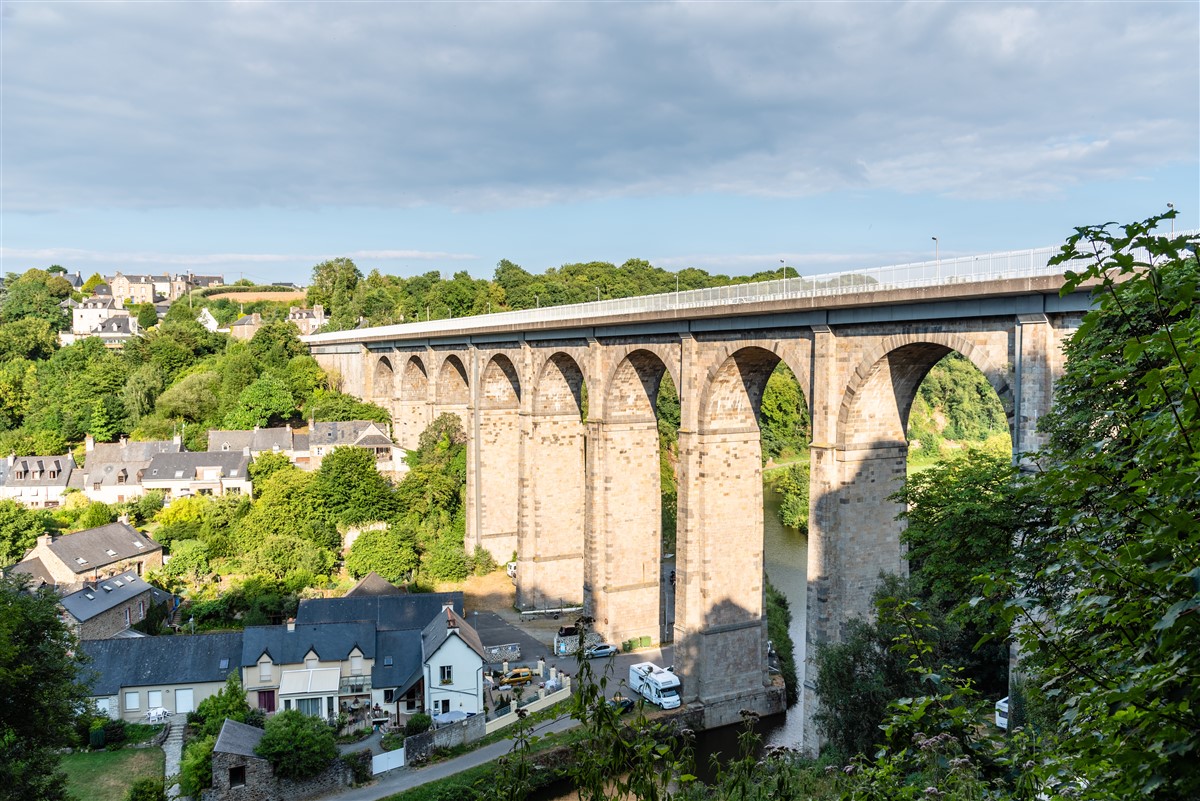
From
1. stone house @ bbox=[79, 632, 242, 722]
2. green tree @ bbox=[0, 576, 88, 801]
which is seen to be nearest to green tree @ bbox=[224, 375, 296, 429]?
stone house @ bbox=[79, 632, 242, 722]

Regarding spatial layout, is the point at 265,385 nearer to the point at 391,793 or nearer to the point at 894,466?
the point at 391,793

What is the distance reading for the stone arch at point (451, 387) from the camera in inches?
1957

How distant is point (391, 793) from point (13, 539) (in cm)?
2927

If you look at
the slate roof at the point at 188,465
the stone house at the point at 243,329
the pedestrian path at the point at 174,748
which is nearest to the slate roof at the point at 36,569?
the slate roof at the point at 188,465

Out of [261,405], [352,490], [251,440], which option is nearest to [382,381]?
[261,405]

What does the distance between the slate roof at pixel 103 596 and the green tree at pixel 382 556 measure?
28.4ft

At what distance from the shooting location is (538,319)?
35.4 metres

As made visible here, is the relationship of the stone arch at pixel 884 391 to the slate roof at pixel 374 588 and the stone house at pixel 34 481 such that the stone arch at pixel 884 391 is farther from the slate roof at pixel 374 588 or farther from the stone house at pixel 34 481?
the stone house at pixel 34 481

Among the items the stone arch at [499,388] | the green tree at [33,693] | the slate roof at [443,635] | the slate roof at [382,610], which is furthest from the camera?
the stone arch at [499,388]

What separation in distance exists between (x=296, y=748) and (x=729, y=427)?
14537 mm

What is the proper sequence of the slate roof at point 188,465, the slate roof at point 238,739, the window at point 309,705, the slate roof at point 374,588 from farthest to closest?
the slate roof at point 188,465 < the slate roof at point 374,588 < the window at point 309,705 < the slate roof at point 238,739

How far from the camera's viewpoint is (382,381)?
6181 centimetres

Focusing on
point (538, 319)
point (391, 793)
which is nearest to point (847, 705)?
point (391, 793)

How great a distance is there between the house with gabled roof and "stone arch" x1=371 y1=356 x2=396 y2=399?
22.1 meters
